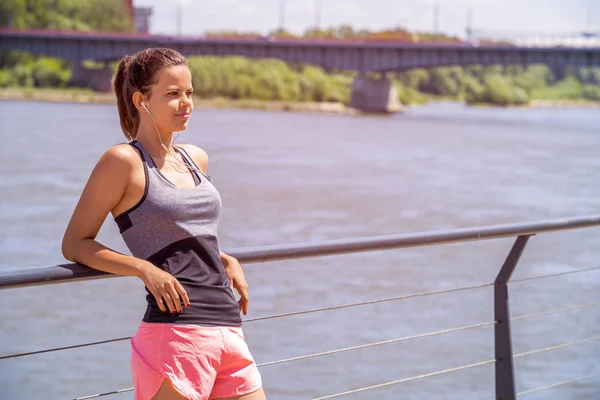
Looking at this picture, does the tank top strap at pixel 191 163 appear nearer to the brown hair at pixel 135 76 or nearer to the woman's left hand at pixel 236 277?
the brown hair at pixel 135 76

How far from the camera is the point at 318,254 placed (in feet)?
9.32

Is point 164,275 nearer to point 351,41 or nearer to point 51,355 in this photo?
point 51,355

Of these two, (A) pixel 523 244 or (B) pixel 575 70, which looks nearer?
(A) pixel 523 244

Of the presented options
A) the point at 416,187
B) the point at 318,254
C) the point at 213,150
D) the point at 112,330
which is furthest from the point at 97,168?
the point at 213,150

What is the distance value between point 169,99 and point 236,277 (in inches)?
19.1

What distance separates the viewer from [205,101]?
77.1 meters

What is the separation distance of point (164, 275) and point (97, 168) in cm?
28

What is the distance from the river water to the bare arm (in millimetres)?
7491

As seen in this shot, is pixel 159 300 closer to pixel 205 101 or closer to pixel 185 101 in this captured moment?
pixel 185 101

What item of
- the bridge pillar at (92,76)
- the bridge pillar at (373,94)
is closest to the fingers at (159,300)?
the bridge pillar at (373,94)

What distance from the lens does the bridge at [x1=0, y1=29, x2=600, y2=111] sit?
59469 mm

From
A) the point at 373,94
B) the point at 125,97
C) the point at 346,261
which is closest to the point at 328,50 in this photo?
the point at 373,94

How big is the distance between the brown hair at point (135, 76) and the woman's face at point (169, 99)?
2cm

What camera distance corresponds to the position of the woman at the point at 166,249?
2277mm
